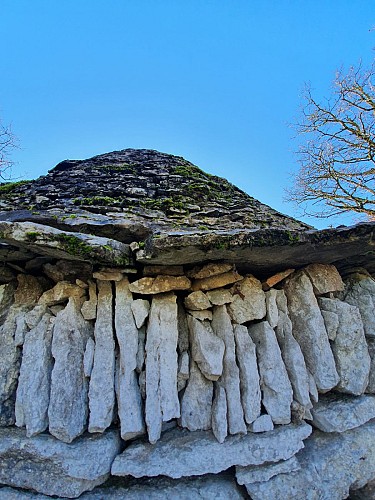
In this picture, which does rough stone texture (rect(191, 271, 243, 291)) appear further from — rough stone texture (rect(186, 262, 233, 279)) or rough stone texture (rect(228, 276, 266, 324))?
rough stone texture (rect(228, 276, 266, 324))

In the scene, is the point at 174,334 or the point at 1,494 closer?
the point at 1,494

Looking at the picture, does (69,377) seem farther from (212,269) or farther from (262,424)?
(262,424)

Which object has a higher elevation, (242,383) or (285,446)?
(242,383)

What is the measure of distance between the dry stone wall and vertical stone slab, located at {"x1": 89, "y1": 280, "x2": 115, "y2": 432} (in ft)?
0.06

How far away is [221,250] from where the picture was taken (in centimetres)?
417

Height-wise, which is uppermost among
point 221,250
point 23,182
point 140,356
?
point 23,182

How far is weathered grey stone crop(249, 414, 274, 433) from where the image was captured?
154 inches

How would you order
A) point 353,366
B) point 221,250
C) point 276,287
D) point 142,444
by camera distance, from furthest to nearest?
point 276,287, point 353,366, point 221,250, point 142,444

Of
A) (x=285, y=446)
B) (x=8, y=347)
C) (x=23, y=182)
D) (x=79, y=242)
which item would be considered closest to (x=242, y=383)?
(x=285, y=446)

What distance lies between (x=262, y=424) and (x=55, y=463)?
2.77 m

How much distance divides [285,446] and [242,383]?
3.12 ft

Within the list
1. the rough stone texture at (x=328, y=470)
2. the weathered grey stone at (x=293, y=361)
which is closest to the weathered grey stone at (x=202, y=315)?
the weathered grey stone at (x=293, y=361)

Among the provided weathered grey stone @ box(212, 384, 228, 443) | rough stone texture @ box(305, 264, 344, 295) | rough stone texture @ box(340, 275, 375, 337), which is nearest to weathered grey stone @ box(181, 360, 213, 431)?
weathered grey stone @ box(212, 384, 228, 443)

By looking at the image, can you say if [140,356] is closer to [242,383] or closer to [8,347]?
[242,383]
